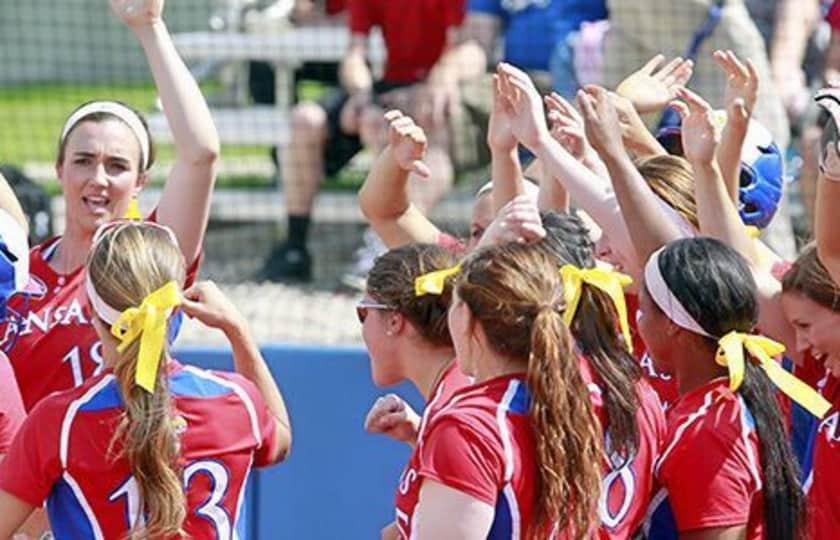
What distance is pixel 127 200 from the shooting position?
4594 millimetres

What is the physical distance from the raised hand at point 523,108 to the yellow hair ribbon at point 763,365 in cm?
81

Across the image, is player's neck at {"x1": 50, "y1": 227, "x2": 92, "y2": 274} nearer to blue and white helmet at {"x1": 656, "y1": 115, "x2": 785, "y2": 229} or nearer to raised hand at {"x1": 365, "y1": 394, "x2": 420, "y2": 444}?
raised hand at {"x1": 365, "y1": 394, "x2": 420, "y2": 444}

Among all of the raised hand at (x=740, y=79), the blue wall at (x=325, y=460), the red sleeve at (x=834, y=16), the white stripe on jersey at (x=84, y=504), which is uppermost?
the raised hand at (x=740, y=79)

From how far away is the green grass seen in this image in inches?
481

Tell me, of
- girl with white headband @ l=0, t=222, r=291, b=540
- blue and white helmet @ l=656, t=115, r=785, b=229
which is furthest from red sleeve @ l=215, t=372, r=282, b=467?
blue and white helmet @ l=656, t=115, r=785, b=229

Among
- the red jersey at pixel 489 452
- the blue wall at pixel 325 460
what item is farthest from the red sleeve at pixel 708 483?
the blue wall at pixel 325 460

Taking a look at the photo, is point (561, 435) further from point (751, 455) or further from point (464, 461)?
point (751, 455)

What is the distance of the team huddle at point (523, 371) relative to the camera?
3289 mm

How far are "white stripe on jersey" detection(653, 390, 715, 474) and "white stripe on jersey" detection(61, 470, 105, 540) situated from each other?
1.09 meters

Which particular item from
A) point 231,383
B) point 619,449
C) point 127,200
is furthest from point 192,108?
point 619,449

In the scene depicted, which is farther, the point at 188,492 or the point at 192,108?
the point at 192,108

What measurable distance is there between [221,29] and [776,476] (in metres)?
9.16

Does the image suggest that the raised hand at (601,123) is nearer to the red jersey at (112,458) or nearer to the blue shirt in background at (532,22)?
the red jersey at (112,458)

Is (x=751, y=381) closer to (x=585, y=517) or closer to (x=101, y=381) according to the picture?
(x=585, y=517)
